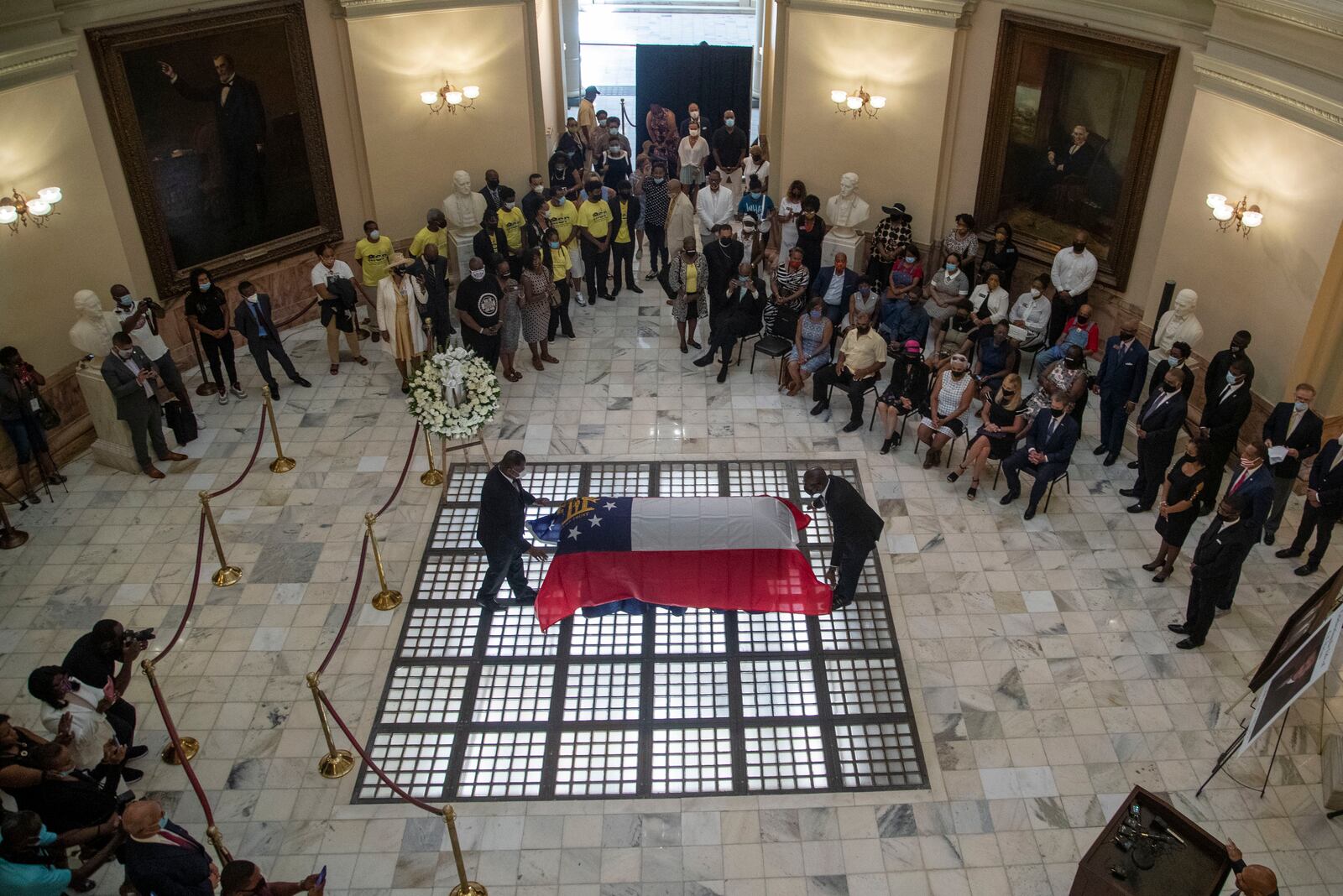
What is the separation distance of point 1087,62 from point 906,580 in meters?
6.40

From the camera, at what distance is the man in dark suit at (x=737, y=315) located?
39.1 feet

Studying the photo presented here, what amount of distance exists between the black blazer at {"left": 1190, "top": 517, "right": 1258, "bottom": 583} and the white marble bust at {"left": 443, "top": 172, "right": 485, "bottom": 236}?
9.21 metres

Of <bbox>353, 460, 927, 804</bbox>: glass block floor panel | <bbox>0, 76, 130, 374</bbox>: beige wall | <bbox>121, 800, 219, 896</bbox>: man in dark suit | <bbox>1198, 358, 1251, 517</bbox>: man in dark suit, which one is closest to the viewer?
<bbox>121, 800, 219, 896</bbox>: man in dark suit

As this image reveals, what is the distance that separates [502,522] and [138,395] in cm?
426

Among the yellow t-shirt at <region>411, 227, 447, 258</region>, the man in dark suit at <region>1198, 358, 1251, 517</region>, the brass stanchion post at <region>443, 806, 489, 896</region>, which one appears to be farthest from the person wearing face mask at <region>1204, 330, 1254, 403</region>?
the yellow t-shirt at <region>411, 227, 447, 258</region>

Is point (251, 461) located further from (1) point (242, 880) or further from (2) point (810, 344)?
(2) point (810, 344)

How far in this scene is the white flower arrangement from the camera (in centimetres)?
973

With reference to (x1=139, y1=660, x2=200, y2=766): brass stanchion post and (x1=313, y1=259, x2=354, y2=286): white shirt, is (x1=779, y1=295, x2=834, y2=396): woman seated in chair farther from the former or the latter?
(x1=139, y1=660, x2=200, y2=766): brass stanchion post

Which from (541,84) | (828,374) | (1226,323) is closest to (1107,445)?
(1226,323)

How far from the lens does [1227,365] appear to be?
980 cm

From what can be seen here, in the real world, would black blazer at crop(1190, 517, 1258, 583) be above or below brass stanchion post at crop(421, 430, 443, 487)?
above

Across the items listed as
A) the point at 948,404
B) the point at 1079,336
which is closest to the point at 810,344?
the point at 948,404

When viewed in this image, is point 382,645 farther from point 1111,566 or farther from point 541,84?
point 541,84

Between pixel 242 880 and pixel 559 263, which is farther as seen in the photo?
pixel 559 263
